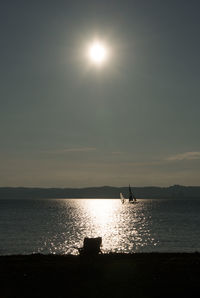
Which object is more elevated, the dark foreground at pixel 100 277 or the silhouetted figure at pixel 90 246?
the silhouetted figure at pixel 90 246

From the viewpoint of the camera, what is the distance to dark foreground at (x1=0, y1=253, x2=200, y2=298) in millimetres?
19969

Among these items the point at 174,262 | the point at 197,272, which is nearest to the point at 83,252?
the point at 174,262

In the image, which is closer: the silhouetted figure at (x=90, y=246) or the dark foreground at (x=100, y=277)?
the dark foreground at (x=100, y=277)

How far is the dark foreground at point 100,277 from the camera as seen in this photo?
65.5 ft

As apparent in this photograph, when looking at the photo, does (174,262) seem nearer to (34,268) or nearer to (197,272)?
(197,272)

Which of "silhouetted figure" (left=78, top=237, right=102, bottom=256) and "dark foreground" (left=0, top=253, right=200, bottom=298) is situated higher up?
"silhouetted figure" (left=78, top=237, right=102, bottom=256)

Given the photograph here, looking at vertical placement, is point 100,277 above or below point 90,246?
below

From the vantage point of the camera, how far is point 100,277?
23.3 meters

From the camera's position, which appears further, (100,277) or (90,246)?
(90,246)

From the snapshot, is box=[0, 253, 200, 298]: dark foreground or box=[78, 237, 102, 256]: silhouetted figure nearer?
box=[0, 253, 200, 298]: dark foreground

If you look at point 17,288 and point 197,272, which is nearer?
point 17,288

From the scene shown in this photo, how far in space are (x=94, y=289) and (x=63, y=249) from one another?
51444mm

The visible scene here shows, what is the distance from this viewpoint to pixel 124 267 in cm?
2623

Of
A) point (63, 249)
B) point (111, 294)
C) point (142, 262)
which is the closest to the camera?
point (111, 294)
